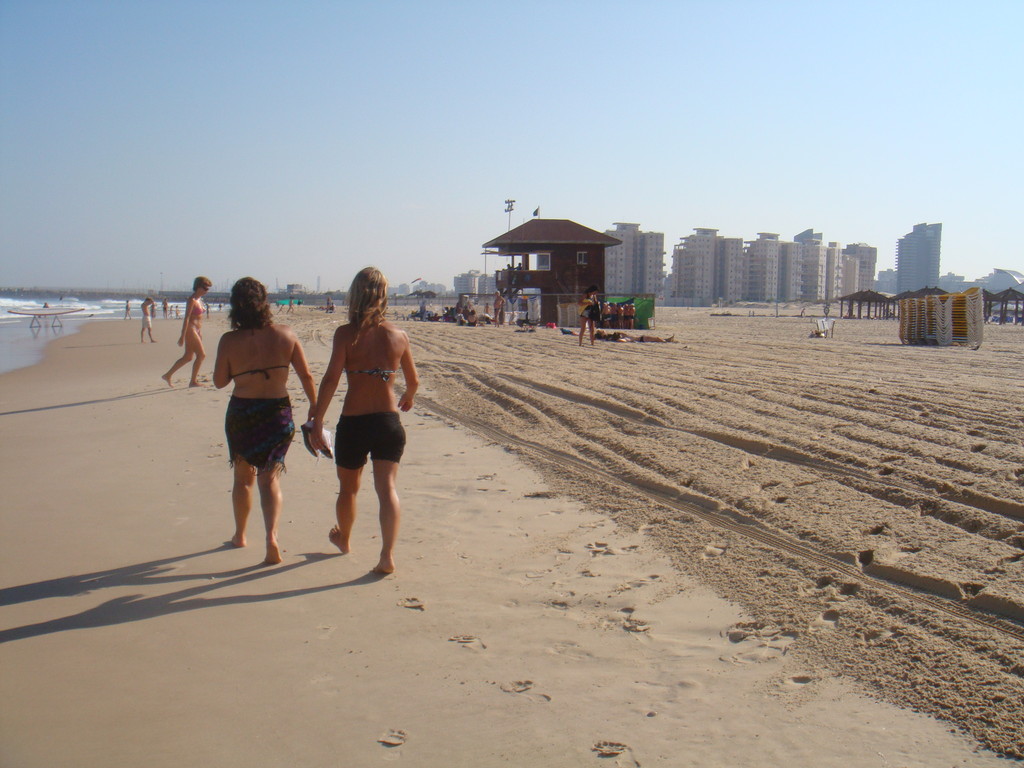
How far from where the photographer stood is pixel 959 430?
20.0 ft

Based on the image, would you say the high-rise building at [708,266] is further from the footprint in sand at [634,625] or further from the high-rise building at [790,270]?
the footprint in sand at [634,625]

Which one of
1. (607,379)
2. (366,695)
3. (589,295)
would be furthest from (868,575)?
(589,295)

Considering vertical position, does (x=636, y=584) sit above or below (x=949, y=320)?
below

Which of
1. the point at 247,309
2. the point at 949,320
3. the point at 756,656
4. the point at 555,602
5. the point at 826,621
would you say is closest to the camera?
the point at 756,656

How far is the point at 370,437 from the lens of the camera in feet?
12.3

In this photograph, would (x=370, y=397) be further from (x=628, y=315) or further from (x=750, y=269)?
(x=750, y=269)

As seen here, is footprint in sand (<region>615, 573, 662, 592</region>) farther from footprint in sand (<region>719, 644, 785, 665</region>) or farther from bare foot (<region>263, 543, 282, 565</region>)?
bare foot (<region>263, 543, 282, 565</region>)

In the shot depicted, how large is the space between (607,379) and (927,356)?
7727 millimetres

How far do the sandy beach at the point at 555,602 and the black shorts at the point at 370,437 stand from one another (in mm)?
629

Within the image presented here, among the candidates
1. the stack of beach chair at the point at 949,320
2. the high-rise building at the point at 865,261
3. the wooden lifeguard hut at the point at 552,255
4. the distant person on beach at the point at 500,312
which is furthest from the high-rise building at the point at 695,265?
the stack of beach chair at the point at 949,320

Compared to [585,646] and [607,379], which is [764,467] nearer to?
[585,646]

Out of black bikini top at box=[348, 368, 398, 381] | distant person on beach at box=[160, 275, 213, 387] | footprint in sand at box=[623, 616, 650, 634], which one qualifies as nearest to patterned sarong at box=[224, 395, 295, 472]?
black bikini top at box=[348, 368, 398, 381]

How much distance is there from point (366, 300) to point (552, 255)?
38.7 metres

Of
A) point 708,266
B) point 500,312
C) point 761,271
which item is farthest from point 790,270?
point 500,312
